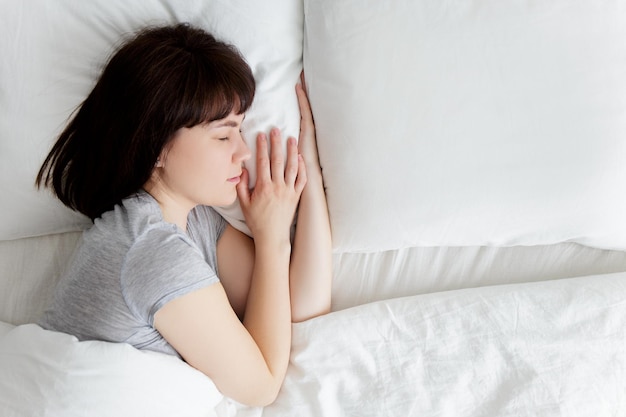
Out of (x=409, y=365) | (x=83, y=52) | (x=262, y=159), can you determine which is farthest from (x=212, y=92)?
(x=409, y=365)

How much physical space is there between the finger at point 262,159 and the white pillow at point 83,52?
15 millimetres

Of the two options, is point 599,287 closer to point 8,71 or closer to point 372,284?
point 372,284

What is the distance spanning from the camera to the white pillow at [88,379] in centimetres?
85

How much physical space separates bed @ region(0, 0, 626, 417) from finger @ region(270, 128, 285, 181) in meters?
0.02

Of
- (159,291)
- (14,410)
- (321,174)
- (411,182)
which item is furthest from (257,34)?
(14,410)

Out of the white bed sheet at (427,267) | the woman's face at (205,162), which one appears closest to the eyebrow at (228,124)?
the woman's face at (205,162)

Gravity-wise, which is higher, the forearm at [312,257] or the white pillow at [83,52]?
the white pillow at [83,52]

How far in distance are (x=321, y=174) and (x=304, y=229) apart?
0.11 meters

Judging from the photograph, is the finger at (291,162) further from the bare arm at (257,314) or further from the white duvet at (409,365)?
the white duvet at (409,365)

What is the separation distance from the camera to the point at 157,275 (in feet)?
2.89

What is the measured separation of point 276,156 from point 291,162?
29 mm

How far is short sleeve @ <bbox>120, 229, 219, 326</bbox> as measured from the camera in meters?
Answer: 0.88

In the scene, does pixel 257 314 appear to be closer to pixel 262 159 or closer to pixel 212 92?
pixel 262 159

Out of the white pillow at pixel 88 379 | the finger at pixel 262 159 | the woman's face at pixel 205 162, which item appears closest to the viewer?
the white pillow at pixel 88 379
